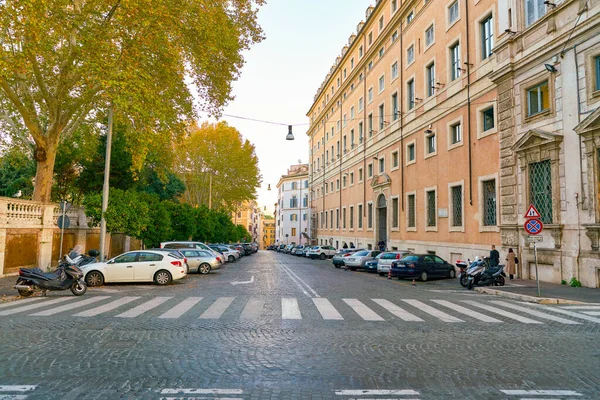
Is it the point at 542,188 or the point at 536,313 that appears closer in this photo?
the point at 536,313

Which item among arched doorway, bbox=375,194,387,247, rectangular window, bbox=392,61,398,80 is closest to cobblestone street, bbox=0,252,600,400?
arched doorway, bbox=375,194,387,247

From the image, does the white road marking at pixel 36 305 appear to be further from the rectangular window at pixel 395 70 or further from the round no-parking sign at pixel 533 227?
the rectangular window at pixel 395 70

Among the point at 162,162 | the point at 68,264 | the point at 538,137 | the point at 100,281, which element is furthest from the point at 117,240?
the point at 538,137

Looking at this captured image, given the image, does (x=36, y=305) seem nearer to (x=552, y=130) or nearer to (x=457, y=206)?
(x=552, y=130)

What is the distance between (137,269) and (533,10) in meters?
19.8

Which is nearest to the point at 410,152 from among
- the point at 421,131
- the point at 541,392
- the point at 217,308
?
the point at 421,131

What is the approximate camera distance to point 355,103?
1907 inches

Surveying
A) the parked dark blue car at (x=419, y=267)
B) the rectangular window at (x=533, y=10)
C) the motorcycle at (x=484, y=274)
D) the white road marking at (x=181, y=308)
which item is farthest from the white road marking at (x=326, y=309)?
the rectangular window at (x=533, y=10)

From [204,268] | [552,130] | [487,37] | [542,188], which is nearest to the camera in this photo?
[552,130]

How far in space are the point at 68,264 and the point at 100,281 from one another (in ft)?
10.9

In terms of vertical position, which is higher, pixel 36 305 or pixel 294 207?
pixel 294 207

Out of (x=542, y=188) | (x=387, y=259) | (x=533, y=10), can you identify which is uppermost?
(x=533, y=10)

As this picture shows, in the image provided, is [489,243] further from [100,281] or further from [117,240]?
[117,240]

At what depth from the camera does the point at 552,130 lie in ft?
58.4
